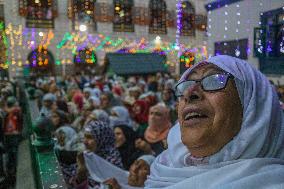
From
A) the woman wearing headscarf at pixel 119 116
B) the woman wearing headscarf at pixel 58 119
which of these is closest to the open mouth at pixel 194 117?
the woman wearing headscarf at pixel 119 116

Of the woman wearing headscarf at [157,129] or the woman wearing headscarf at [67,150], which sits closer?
the woman wearing headscarf at [67,150]

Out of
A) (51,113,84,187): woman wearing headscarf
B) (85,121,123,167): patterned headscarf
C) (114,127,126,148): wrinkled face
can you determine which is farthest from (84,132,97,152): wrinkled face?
(114,127,126,148): wrinkled face

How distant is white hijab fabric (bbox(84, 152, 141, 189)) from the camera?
2967 mm

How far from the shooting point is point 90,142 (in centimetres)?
Answer: 319

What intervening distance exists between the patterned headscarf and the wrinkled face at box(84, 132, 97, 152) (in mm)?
30

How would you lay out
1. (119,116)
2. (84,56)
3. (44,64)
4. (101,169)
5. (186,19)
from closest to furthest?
1. (101,169)
2. (186,19)
3. (119,116)
4. (44,64)
5. (84,56)

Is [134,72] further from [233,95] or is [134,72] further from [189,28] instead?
[233,95]

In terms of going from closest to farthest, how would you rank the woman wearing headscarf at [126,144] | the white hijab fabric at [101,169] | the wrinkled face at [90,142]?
the white hijab fabric at [101,169] → the wrinkled face at [90,142] → the woman wearing headscarf at [126,144]

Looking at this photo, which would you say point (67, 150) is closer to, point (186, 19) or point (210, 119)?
point (186, 19)

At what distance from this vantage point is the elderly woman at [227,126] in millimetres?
Result: 1105

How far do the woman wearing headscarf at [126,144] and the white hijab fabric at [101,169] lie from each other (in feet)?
1.43

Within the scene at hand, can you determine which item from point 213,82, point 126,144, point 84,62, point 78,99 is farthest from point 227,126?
point 84,62

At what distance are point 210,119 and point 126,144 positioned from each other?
2.51 meters

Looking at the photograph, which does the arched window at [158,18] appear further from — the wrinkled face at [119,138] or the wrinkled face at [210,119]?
the wrinkled face at [210,119]
